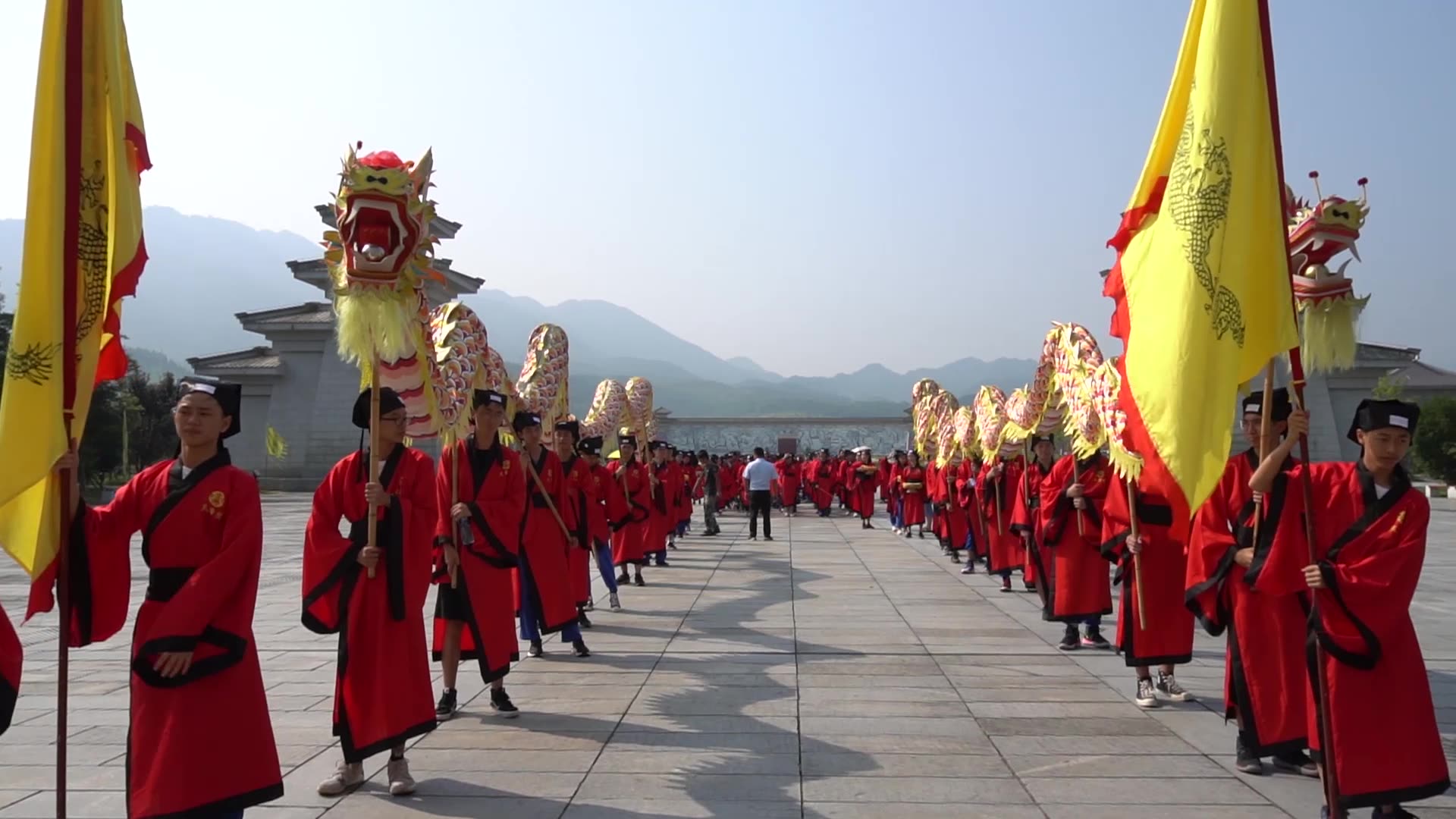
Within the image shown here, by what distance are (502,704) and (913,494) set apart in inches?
584

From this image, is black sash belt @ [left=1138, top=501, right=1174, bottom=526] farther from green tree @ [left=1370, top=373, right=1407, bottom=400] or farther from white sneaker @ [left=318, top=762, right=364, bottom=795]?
green tree @ [left=1370, top=373, right=1407, bottom=400]

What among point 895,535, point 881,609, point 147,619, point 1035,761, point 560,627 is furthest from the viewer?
point 895,535

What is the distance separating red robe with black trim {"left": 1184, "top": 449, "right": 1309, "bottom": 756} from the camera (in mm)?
4566

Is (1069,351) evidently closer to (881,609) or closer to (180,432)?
(881,609)


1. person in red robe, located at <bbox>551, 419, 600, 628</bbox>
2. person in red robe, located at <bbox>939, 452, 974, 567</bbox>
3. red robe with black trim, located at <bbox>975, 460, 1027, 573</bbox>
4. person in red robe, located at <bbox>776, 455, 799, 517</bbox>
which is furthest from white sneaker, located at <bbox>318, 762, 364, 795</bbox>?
person in red robe, located at <bbox>776, 455, 799, 517</bbox>

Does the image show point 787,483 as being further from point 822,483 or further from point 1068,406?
point 1068,406

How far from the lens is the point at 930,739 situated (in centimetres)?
545

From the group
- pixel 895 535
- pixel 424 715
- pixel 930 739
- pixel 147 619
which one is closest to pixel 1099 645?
pixel 930 739

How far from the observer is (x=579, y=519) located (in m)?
9.33

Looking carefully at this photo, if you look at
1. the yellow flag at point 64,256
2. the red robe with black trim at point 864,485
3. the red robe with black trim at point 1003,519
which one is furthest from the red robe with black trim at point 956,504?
Result: the yellow flag at point 64,256

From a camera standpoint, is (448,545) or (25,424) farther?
(448,545)

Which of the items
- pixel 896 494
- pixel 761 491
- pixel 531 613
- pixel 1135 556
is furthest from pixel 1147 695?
pixel 896 494

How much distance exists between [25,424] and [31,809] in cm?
213

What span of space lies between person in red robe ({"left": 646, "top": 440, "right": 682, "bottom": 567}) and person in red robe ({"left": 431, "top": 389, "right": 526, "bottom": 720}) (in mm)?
7183
